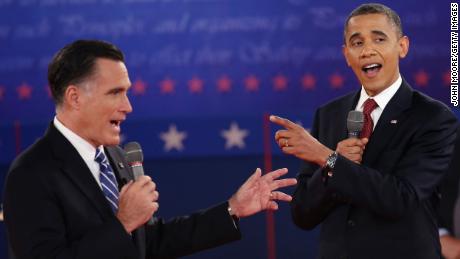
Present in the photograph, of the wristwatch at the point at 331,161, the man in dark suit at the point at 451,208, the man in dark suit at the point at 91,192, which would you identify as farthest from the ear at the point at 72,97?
the man in dark suit at the point at 451,208

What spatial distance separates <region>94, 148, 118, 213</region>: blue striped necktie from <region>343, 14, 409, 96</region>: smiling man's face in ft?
3.06

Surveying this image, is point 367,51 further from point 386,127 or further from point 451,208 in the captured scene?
point 451,208

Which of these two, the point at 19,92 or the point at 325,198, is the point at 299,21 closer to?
the point at 19,92

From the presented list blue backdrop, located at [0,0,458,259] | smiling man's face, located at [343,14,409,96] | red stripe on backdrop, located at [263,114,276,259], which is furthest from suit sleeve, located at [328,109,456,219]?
blue backdrop, located at [0,0,458,259]

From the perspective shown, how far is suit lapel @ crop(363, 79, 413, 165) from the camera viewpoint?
103 inches

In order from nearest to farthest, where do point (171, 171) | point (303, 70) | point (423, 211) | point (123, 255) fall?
1. point (123, 255)
2. point (423, 211)
3. point (171, 171)
4. point (303, 70)

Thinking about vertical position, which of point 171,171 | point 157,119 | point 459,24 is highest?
point 459,24

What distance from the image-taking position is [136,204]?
7.14ft

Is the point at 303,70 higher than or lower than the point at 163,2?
lower

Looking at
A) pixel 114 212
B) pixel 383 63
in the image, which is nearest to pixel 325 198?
pixel 383 63

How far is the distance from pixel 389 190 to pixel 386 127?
0.23m

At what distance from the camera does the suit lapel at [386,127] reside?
8.61 feet

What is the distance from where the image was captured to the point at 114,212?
7.62 feet

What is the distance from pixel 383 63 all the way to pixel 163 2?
2.23m
